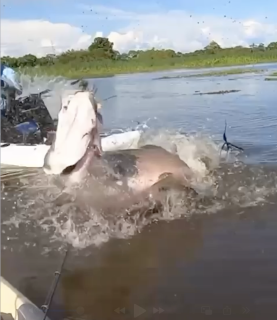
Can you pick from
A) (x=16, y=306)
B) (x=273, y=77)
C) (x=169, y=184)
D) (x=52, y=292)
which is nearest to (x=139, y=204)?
(x=169, y=184)

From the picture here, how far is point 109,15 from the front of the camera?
1873mm

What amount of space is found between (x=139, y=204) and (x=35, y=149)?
399 millimetres

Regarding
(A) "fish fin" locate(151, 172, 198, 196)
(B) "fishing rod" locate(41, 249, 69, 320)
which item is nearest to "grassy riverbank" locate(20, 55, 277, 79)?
(A) "fish fin" locate(151, 172, 198, 196)

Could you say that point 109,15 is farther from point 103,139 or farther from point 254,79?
point 254,79

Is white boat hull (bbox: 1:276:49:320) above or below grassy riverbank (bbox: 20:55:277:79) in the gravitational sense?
below

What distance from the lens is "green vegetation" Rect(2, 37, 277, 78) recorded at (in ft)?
6.28

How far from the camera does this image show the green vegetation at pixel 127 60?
1915 millimetres

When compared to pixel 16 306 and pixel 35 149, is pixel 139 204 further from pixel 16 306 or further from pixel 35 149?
pixel 16 306

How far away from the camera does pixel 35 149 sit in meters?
1.94

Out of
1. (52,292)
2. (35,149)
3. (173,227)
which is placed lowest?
(52,292)

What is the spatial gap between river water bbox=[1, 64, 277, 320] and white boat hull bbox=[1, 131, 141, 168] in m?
0.03

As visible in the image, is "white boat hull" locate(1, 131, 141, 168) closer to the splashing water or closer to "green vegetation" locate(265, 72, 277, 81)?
the splashing water

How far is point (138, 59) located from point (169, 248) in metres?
0.65

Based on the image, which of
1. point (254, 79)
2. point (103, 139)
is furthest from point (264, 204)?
point (103, 139)
